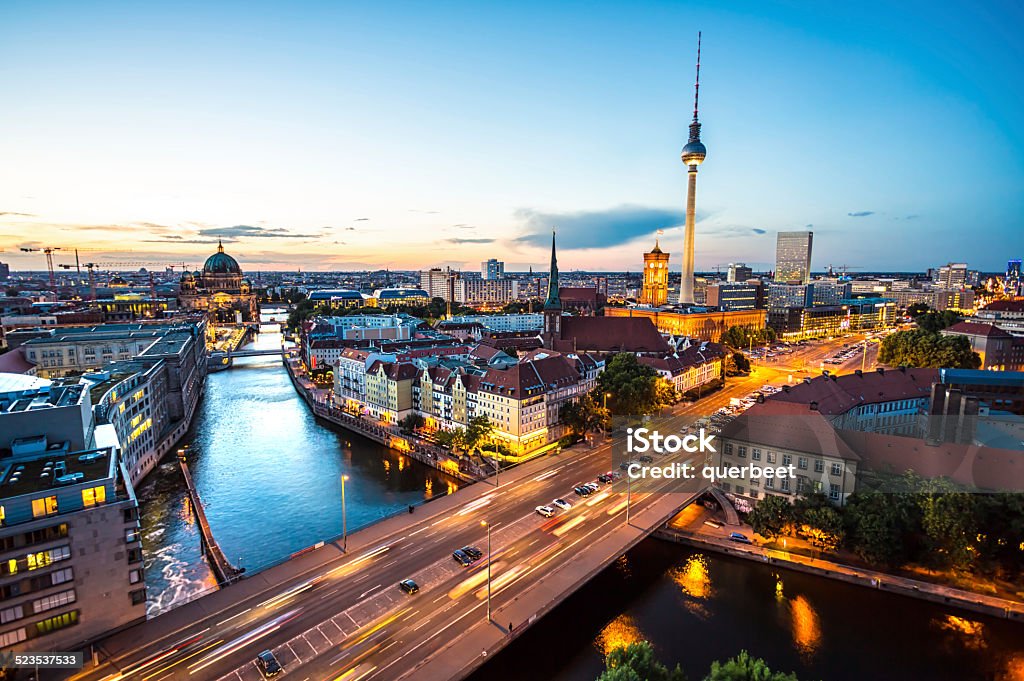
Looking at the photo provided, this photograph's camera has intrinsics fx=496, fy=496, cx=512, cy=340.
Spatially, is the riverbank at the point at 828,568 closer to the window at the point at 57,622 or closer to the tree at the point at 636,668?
the tree at the point at 636,668

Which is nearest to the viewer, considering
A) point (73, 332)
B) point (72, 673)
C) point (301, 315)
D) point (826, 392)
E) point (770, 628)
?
point (72, 673)

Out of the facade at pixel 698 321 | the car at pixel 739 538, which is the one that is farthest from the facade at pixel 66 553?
the facade at pixel 698 321

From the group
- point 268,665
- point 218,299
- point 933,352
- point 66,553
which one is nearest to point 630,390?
point 268,665

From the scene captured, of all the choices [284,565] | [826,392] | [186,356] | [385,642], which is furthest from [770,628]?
[186,356]

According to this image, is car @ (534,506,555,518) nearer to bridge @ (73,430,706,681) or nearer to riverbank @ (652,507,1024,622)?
bridge @ (73,430,706,681)

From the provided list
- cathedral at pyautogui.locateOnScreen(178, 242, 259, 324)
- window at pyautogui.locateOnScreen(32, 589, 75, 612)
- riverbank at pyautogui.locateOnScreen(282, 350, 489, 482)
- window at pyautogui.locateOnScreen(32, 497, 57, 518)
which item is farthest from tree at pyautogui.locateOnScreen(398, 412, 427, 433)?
cathedral at pyautogui.locateOnScreen(178, 242, 259, 324)

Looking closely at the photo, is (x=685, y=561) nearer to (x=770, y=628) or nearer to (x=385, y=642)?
(x=770, y=628)
